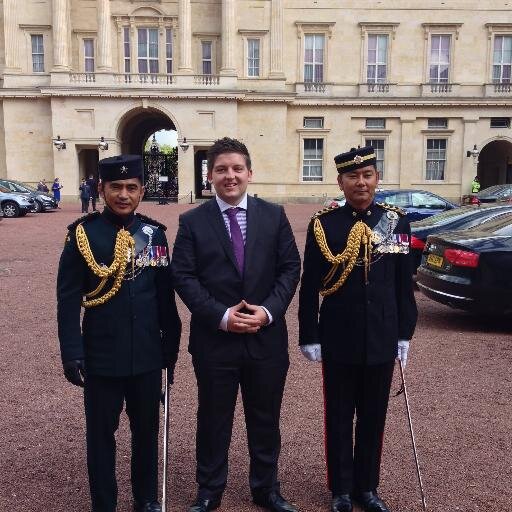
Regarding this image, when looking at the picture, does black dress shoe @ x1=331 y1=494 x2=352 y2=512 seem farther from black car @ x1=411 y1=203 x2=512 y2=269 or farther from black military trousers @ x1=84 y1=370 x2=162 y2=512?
black car @ x1=411 y1=203 x2=512 y2=269

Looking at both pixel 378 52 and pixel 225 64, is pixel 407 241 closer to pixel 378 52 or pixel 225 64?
pixel 225 64

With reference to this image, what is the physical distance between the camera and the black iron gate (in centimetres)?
4047

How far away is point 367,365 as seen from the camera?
357cm

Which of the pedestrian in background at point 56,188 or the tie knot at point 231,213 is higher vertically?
the tie knot at point 231,213

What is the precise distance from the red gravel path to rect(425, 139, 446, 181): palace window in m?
33.2

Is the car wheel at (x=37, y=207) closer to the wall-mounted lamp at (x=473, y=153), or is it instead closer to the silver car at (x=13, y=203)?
the silver car at (x=13, y=203)

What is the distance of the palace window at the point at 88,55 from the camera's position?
38.4 metres

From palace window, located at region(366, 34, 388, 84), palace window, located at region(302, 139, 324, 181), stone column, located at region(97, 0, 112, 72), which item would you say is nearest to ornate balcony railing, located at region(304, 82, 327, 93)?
palace window, located at region(366, 34, 388, 84)

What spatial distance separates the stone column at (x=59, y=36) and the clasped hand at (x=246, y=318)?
3653 cm

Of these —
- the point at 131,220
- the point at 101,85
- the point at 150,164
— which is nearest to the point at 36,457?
the point at 131,220

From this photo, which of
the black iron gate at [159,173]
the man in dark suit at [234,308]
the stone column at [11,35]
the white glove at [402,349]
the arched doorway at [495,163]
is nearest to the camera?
the man in dark suit at [234,308]

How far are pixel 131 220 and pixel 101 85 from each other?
115ft

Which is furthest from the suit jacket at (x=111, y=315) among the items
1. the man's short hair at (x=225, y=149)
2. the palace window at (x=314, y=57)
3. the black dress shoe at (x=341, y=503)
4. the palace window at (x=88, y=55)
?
the palace window at (x=88, y=55)

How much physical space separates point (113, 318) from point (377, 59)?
39.2 m
